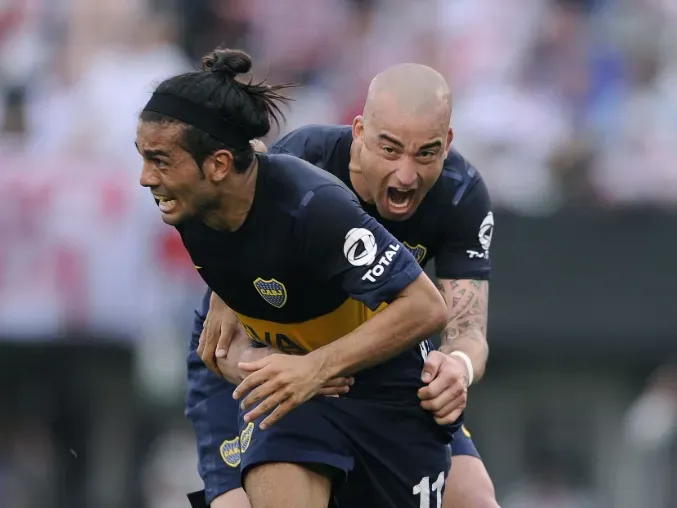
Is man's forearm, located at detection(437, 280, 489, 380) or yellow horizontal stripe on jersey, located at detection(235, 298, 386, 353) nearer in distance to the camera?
yellow horizontal stripe on jersey, located at detection(235, 298, 386, 353)

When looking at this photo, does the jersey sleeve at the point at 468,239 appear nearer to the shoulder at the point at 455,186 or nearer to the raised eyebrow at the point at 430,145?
the shoulder at the point at 455,186

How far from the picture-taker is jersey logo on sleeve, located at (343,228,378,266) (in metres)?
5.95

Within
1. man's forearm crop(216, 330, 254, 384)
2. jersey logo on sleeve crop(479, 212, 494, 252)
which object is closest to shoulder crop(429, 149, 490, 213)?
jersey logo on sleeve crop(479, 212, 494, 252)

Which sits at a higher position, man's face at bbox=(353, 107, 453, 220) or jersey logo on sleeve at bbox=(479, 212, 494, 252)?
man's face at bbox=(353, 107, 453, 220)

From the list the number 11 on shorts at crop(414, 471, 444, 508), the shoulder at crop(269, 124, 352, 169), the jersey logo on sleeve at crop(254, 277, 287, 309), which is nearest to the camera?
the jersey logo on sleeve at crop(254, 277, 287, 309)

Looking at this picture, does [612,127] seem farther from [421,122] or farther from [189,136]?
[189,136]

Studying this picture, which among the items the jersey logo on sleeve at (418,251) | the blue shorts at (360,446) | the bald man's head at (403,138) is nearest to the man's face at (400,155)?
the bald man's head at (403,138)

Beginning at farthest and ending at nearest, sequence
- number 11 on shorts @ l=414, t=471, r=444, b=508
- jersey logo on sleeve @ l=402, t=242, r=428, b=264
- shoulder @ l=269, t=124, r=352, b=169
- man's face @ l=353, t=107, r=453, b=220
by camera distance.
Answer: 1. jersey logo on sleeve @ l=402, t=242, r=428, b=264
2. shoulder @ l=269, t=124, r=352, b=169
3. number 11 on shorts @ l=414, t=471, r=444, b=508
4. man's face @ l=353, t=107, r=453, b=220

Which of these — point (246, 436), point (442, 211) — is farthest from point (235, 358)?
point (442, 211)

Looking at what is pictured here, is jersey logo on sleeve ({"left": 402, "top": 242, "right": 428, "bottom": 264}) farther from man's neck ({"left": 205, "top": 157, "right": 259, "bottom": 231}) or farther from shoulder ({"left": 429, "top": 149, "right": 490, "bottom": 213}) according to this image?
man's neck ({"left": 205, "top": 157, "right": 259, "bottom": 231})

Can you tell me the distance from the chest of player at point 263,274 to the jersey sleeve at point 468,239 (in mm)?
929

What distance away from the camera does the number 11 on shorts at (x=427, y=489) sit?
667 cm

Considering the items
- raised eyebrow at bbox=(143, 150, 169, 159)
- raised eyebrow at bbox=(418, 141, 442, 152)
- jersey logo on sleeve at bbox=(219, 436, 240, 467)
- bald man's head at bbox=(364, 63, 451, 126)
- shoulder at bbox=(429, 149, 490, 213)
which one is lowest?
jersey logo on sleeve at bbox=(219, 436, 240, 467)

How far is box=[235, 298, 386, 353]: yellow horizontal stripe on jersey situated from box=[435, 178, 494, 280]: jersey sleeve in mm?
800
